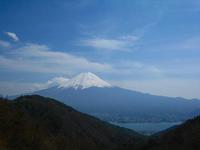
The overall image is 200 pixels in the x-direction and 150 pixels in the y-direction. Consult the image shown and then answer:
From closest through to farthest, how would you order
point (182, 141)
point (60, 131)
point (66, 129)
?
point (182, 141) → point (60, 131) → point (66, 129)

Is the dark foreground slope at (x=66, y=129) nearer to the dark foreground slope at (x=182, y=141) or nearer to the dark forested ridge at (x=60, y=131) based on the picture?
the dark forested ridge at (x=60, y=131)

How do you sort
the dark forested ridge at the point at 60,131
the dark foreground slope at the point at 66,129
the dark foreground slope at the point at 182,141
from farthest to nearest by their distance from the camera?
the dark foreground slope at the point at 66,129 → the dark foreground slope at the point at 182,141 → the dark forested ridge at the point at 60,131

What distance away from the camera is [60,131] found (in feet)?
257

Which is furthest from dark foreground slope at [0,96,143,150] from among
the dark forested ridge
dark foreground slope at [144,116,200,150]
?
dark foreground slope at [144,116,200,150]

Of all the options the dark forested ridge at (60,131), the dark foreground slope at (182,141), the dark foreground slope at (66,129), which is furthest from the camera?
the dark foreground slope at (66,129)

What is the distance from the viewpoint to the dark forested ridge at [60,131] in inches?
1384

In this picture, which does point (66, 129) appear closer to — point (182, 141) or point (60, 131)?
point (60, 131)

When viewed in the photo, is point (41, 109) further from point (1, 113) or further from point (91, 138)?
point (1, 113)

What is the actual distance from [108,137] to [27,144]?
200ft

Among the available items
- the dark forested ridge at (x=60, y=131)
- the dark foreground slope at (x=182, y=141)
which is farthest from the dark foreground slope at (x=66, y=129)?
the dark foreground slope at (x=182, y=141)

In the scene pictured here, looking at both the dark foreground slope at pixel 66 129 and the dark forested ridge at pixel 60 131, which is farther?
the dark foreground slope at pixel 66 129

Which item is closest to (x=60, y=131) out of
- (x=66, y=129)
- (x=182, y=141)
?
(x=66, y=129)

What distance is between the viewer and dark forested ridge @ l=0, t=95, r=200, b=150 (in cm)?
3516

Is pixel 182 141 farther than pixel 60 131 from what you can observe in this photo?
No
